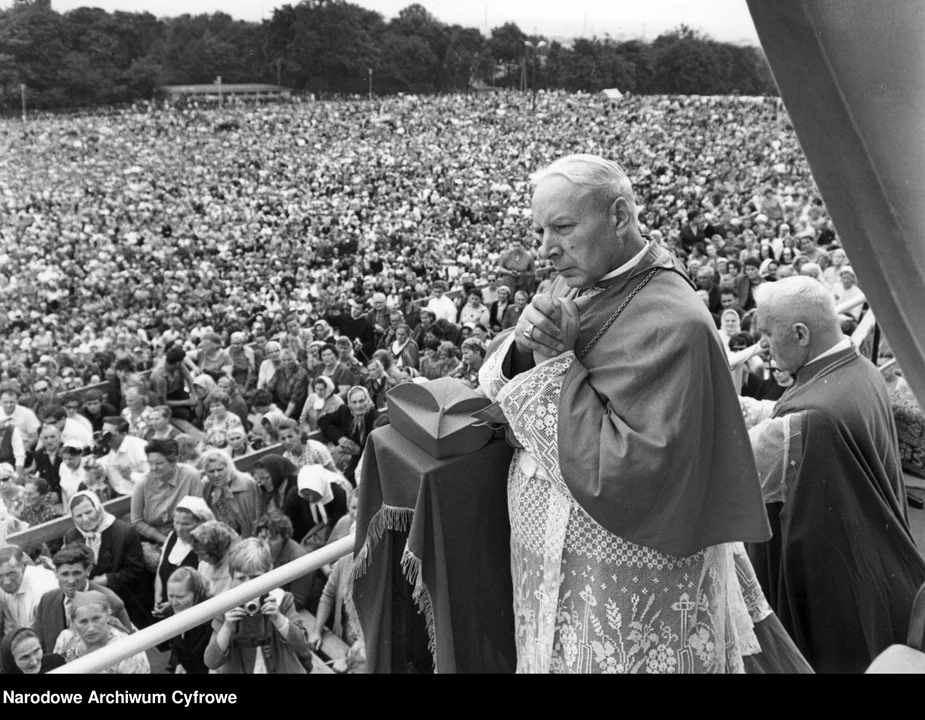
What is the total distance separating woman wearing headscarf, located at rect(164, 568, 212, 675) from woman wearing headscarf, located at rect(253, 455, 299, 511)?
113 centimetres

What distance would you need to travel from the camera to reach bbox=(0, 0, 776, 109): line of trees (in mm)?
4234

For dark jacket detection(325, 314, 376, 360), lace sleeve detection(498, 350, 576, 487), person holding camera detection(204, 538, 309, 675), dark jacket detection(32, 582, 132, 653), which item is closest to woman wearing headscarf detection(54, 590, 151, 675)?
dark jacket detection(32, 582, 132, 653)

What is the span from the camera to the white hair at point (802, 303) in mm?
1815

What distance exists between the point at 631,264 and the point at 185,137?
30.2m

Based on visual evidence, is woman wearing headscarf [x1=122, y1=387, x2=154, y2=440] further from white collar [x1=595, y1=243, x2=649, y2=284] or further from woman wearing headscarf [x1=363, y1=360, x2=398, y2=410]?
white collar [x1=595, y1=243, x2=649, y2=284]

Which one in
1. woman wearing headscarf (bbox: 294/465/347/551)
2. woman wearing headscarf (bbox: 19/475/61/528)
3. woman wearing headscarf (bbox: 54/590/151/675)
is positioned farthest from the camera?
woman wearing headscarf (bbox: 19/475/61/528)

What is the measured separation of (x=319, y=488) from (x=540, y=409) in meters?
2.99

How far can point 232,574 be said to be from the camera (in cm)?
315

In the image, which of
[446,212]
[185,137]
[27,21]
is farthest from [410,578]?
[185,137]

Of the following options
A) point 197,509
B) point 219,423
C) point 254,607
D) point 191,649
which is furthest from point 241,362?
point 254,607

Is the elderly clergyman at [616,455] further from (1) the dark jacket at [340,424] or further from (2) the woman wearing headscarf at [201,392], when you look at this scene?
(2) the woman wearing headscarf at [201,392]

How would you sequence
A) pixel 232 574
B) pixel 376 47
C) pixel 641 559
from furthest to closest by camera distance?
1. pixel 376 47
2. pixel 232 574
3. pixel 641 559

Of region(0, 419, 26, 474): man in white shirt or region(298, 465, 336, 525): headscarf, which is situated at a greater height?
region(298, 465, 336, 525): headscarf

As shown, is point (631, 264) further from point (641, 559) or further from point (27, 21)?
point (27, 21)
